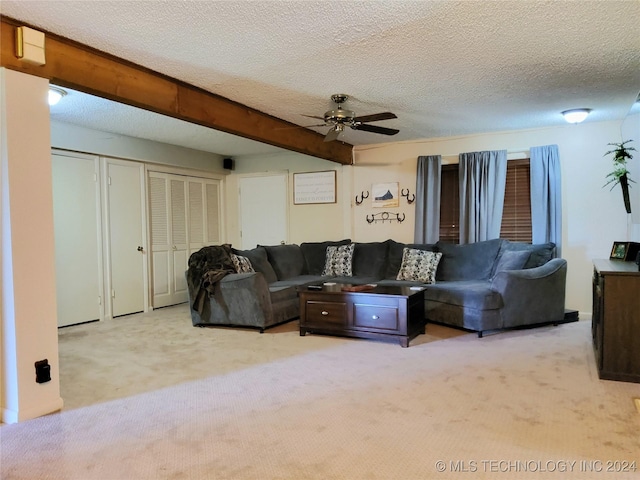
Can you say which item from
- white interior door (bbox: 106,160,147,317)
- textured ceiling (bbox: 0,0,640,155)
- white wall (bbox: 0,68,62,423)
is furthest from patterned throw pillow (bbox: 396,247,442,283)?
white wall (bbox: 0,68,62,423)

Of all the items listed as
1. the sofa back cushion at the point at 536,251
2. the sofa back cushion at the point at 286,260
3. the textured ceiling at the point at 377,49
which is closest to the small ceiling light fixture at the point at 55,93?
the textured ceiling at the point at 377,49

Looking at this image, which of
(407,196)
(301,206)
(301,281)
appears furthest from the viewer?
(301,206)

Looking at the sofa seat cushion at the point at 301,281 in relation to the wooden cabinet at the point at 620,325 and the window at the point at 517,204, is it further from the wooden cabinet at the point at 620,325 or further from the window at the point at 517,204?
the wooden cabinet at the point at 620,325

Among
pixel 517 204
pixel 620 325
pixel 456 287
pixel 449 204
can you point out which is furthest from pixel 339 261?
pixel 620 325

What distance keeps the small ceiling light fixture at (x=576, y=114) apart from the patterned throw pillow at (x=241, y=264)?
3.82 meters

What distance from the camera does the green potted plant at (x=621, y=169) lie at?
4.66 m

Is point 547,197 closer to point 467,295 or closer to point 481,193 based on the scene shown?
point 481,193

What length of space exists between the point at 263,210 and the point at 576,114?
14.9ft

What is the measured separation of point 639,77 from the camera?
3.65 metres

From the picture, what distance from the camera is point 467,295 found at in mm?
4457

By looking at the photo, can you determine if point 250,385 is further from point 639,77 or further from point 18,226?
point 639,77

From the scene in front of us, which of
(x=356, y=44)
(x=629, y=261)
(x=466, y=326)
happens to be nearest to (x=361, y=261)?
(x=466, y=326)

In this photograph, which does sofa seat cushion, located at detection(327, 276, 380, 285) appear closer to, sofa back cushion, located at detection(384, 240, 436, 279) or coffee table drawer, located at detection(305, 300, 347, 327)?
sofa back cushion, located at detection(384, 240, 436, 279)

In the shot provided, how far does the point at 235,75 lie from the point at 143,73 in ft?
2.19
